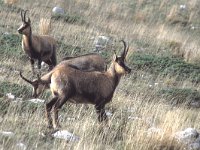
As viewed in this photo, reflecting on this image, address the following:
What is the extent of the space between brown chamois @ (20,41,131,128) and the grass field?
0.27 meters

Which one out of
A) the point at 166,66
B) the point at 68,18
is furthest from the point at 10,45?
the point at 68,18

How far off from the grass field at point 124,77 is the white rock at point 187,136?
0.29 feet

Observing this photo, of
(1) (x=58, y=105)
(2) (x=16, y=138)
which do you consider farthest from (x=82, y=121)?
(2) (x=16, y=138)

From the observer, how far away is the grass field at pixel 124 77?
7.28 metres

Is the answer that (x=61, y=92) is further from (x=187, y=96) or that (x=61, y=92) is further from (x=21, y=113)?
(x=187, y=96)

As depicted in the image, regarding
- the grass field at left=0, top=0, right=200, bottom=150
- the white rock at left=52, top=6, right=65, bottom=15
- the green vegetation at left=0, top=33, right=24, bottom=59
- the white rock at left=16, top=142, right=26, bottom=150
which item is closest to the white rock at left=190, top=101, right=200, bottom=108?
the grass field at left=0, top=0, right=200, bottom=150

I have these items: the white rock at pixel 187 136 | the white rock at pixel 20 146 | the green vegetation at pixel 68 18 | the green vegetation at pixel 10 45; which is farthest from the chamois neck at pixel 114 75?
the green vegetation at pixel 68 18

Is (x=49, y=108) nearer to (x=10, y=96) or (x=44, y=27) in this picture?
(x=10, y=96)

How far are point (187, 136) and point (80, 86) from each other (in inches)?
67.6

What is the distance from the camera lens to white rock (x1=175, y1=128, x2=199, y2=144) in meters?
7.30

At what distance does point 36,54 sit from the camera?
1272 cm

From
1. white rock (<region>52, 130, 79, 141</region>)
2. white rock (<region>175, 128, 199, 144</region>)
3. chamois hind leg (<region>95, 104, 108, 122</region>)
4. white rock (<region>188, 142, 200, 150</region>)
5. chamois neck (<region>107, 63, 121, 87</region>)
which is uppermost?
chamois neck (<region>107, 63, 121, 87</region>)

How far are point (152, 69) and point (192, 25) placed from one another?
7.50m

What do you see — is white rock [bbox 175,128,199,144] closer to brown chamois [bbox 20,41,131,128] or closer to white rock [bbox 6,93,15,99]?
brown chamois [bbox 20,41,131,128]
